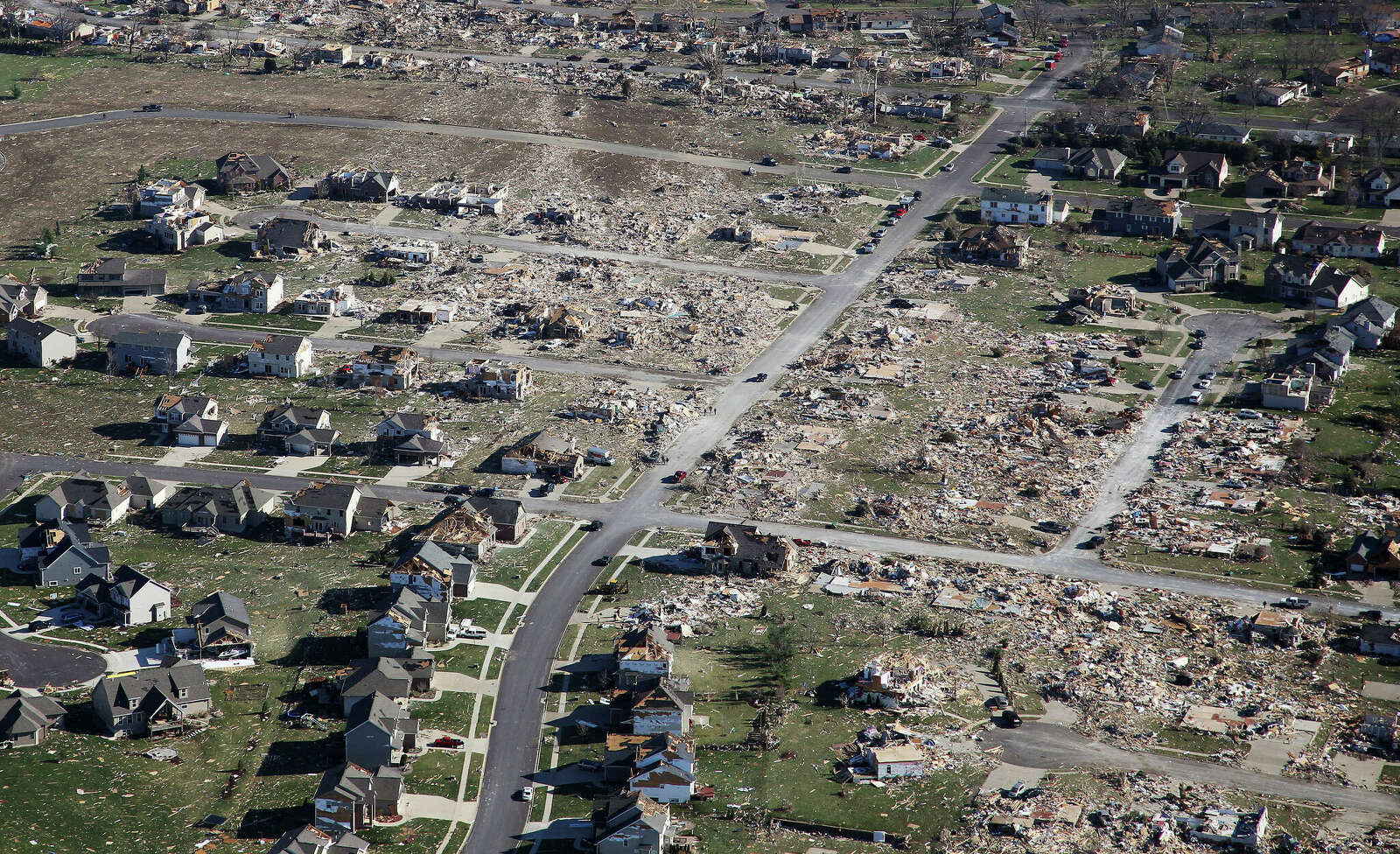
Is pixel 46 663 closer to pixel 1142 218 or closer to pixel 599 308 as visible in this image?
pixel 599 308

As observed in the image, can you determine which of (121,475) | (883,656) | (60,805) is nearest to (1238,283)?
(883,656)

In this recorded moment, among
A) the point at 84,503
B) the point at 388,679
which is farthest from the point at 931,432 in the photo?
the point at 84,503

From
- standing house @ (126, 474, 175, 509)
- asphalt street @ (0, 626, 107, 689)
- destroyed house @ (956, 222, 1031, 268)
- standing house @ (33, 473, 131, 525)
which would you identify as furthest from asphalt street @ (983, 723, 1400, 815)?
destroyed house @ (956, 222, 1031, 268)

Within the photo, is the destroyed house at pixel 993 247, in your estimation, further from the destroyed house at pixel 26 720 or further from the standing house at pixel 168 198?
the destroyed house at pixel 26 720

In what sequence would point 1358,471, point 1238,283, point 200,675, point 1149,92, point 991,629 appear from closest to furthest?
point 200,675 → point 991,629 → point 1358,471 → point 1238,283 → point 1149,92

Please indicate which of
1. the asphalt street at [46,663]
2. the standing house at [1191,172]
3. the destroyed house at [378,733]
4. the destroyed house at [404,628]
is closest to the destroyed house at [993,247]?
the standing house at [1191,172]

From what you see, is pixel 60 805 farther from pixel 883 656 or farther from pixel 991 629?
pixel 991 629
